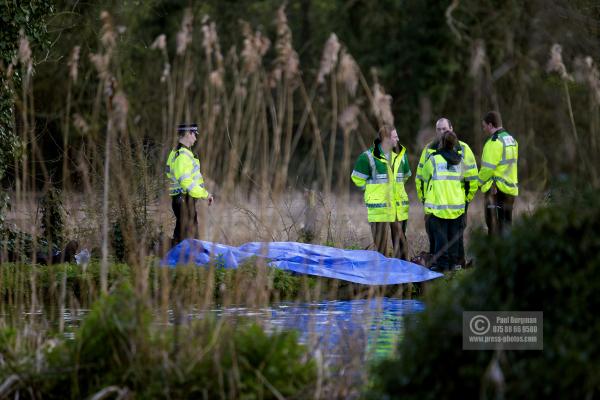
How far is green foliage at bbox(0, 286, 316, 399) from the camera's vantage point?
555cm

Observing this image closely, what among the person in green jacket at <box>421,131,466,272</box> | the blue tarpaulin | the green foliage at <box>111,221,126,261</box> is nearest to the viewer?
the blue tarpaulin

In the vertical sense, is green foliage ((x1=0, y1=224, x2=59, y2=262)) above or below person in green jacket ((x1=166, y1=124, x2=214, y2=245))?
below

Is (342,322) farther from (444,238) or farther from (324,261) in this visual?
(444,238)

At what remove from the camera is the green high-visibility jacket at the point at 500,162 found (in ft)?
42.7

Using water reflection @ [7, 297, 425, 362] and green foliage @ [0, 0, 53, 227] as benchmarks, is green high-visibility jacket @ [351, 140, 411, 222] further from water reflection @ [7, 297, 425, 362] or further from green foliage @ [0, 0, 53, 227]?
green foliage @ [0, 0, 53, 227]

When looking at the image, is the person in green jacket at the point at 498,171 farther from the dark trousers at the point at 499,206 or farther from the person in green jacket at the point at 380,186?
the person in green jacket at the point at 380,186

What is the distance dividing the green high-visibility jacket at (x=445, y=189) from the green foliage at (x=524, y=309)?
26.7 ft

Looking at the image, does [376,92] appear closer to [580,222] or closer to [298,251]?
[580,222]

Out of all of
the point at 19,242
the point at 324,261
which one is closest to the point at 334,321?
the point at 324,261

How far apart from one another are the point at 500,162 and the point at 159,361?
26.6ft

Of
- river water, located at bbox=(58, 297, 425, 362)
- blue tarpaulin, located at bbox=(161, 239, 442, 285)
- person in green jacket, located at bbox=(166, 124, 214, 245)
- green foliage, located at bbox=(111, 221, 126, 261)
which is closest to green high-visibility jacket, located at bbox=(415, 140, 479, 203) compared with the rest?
blue tarpaulin, located at bbox=(161, 239, 442, 285)

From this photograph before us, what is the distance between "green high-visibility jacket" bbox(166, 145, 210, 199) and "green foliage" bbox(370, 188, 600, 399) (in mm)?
8740

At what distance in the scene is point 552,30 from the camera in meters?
26.5

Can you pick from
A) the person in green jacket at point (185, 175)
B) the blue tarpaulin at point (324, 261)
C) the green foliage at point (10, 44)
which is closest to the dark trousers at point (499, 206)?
the blue tarpaulin at point (324, 261)
